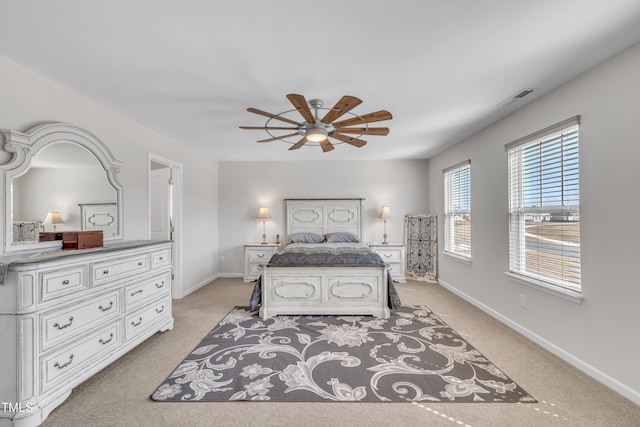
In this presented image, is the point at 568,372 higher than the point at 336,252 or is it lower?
lower

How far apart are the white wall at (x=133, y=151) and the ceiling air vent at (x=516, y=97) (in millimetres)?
4210

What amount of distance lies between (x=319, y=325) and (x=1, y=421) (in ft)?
8.13

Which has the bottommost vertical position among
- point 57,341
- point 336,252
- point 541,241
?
point 57,341

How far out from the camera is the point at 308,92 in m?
2.54

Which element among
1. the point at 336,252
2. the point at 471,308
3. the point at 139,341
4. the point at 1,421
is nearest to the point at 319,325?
the point at 336,252

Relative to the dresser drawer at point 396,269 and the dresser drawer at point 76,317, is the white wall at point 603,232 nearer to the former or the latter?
the dresser drawer at point 396,269

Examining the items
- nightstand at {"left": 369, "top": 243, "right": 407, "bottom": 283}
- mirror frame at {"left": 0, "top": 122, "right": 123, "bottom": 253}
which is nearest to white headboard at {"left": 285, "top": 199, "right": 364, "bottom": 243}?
nightstand at {"left": 369, "top": 243, "right": 407, "bottom": 283}

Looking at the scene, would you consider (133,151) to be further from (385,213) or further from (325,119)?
(385,213)

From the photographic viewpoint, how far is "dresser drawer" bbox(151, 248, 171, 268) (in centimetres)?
284

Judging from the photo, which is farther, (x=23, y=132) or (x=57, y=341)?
(x=23, y=132)

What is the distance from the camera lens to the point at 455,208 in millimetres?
4688

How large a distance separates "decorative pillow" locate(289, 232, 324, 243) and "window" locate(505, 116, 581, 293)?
311cm

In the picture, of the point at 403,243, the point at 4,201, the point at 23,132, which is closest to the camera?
the point at 4,201

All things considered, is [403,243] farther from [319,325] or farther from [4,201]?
[4,201]
